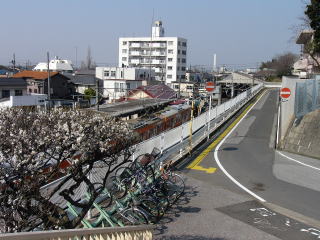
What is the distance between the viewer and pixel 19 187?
12.8ft

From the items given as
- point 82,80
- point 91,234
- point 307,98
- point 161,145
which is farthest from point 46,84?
point 91,234

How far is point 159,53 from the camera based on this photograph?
93.9 m

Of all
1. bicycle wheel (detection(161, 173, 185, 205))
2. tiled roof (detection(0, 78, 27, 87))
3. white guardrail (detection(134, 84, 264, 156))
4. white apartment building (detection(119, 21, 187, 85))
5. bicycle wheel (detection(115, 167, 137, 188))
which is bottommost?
bicycle wheel (detection(161, 173, 185, 205))

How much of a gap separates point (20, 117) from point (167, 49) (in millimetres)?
91133

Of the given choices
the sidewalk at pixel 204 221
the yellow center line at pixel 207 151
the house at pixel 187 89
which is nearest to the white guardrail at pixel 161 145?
the yellow center line at pixel 207 151

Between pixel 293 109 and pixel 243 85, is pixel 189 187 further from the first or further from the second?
pixel 243 85

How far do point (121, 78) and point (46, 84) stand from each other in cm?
2162

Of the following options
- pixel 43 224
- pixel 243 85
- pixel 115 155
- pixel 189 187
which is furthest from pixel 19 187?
pixel 243 85

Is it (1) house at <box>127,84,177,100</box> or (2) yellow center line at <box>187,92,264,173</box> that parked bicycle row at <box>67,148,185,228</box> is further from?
(1) house at <box>127,84,177,100</box>

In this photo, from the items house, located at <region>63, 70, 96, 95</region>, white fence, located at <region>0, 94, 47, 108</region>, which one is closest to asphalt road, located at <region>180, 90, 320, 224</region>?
white fence, located at <region>0, 94, 47, 108</region>

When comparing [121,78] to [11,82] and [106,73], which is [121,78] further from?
[11,82]

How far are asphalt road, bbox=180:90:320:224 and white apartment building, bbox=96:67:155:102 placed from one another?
43.4 m

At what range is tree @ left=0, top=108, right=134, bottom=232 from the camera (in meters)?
3.88

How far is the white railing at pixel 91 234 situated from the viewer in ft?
10.8
